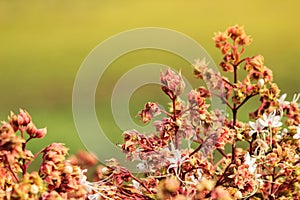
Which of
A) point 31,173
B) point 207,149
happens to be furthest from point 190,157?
point 31,173

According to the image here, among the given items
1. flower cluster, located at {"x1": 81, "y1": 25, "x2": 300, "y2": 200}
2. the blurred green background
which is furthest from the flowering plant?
the blurred green background

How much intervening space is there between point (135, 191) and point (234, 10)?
4487 millimetres

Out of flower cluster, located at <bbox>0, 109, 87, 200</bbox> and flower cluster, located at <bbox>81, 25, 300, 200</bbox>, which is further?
flower cluster, located at <bbox>81, 25, 300, 200</bbox>

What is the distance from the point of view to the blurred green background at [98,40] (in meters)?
4.25

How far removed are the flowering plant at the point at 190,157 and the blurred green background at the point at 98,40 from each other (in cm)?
264

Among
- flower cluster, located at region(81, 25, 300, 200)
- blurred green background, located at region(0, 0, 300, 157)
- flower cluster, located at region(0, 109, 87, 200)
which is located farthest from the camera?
blurred green background, located at region(0, 0, 300, 157)

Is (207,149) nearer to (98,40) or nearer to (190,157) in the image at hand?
(190,157)

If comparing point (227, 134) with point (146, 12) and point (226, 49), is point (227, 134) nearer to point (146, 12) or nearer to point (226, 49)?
point (226, 49)

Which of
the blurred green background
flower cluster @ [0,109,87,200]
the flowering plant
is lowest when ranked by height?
flower cluster @ [0,109,87,200]

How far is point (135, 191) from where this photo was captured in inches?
38.9

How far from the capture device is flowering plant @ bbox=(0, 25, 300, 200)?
2.85 feet

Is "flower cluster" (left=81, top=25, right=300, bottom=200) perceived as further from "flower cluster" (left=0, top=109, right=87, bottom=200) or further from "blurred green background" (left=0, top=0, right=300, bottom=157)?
"blurred green background" (left=0, top=0, right=300, bottom=157)

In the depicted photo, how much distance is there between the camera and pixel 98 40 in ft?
16.4

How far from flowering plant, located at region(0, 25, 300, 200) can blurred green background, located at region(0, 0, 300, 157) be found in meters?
2.64
